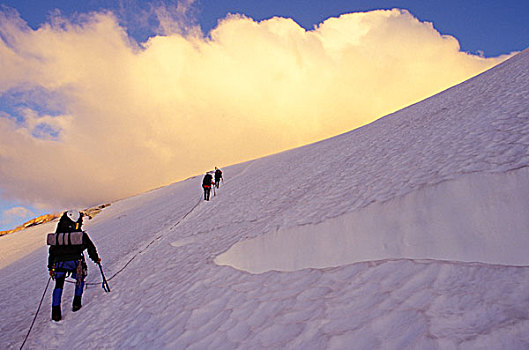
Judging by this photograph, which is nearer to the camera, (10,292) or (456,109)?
(456,109)

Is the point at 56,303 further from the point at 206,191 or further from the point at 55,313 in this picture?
the point at 206,191

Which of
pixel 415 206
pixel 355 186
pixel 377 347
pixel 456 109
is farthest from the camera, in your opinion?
pixel 456 109

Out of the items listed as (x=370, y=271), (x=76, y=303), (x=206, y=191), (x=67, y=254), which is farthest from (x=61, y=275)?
(x=206, y=191)

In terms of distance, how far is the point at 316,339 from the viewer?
2469 millimetres

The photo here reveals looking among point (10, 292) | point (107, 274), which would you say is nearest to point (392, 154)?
point (107, 274)

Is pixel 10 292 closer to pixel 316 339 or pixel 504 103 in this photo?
pixel 316 339

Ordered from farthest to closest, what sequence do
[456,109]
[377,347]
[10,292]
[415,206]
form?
[10,292] → [456,109] → [415,206] → [377,347]

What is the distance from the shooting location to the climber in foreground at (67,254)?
5.19 meters

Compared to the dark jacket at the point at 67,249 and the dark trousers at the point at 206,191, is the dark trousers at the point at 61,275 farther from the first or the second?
the dark trousers at the point at 206,191

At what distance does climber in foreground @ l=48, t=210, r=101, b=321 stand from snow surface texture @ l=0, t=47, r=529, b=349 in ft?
1.45

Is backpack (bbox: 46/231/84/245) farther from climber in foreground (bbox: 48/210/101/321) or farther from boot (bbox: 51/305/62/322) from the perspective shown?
boot (bbox: 51/305/62/322)

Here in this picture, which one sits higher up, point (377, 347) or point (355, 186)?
point (355, 186)

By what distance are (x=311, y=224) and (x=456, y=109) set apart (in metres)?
5.17

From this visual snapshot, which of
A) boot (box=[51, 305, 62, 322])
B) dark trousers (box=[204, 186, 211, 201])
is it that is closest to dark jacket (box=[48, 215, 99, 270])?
boot (box=[51, 305, 62, 322])
